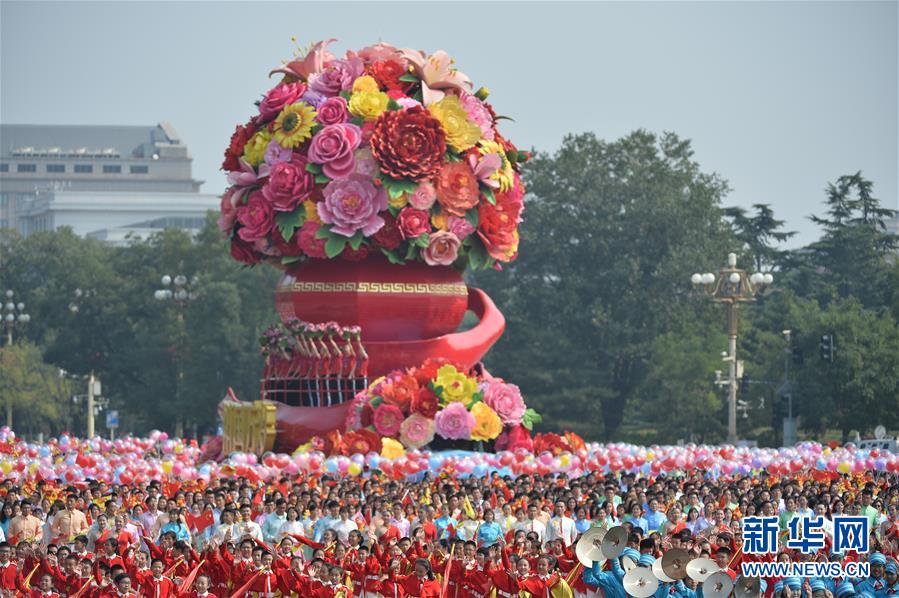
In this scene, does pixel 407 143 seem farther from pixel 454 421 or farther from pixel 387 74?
pixel 454 421

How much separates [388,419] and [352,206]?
3.48 meters

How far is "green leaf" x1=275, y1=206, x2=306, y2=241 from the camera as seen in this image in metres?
33.5

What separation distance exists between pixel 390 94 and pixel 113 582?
16.4m

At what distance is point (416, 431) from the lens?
32.8m

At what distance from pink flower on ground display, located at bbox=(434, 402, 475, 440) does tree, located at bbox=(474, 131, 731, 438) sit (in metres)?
28.9

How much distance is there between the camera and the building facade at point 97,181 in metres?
151

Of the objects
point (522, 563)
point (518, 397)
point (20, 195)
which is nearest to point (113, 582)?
point (522, 563)

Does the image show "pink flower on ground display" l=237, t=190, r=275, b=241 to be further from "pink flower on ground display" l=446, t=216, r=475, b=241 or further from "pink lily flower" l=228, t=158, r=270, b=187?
"pink flower on ground display" l=446, t=216, r=475, b=241

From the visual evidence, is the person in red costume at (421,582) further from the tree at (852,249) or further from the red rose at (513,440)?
the tree at (852,249)

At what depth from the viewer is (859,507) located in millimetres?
23125

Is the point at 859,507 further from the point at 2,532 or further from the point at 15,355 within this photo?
the point at 15,355

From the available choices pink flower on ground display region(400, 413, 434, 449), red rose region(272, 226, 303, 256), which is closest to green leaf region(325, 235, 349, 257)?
red rose region(272, 226, 303, 256)

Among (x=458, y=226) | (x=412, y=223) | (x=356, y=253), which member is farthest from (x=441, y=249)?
(x=356, y=253)

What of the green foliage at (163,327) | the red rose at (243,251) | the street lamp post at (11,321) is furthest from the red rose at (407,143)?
the street lamp post at (11,321)
